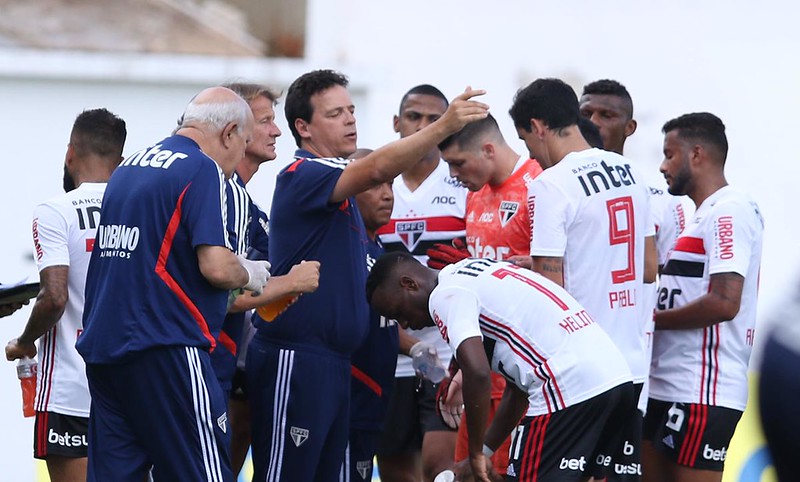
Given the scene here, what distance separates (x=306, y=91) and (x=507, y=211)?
42.3 inches

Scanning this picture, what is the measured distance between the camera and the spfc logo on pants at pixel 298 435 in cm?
546

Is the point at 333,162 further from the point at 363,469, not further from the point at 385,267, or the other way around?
the point at 363,469

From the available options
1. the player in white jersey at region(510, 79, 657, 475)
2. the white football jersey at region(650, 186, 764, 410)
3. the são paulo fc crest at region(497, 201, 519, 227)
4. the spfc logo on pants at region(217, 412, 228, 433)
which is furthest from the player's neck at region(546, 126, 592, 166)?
the spfc logo on pants at region(217, 412, 228, 433)

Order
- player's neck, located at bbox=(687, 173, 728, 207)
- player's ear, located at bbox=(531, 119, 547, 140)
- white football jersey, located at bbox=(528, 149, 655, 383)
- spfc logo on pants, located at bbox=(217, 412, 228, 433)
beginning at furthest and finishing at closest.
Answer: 1. player's neck, located at bbox=(687, 173, 728, 207)
2. player's ear, located at bbox=(531, 119, 547, 140)
3. white football jersey, located at bbox=(528, 149, 655, 383)
4. spfc logo on pants, located at bbox=(217, 412, 228, 433)

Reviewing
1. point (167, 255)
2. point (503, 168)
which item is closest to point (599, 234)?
point (503, 168)

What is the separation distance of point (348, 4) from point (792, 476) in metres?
10.8

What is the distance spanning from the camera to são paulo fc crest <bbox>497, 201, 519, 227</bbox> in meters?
5.96

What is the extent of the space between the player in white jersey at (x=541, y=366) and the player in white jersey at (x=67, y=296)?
171cm

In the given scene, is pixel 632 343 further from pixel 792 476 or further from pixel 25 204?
pixel 25 204

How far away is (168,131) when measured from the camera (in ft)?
29.7

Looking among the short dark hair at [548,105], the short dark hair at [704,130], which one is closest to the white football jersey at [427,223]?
the short dark hair at [548,105]

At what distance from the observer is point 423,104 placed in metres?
6.97

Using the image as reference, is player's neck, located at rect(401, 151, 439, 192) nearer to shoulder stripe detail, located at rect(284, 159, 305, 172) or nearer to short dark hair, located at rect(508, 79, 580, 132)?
short dark hair, located at rect(508, 79, 580, 132)

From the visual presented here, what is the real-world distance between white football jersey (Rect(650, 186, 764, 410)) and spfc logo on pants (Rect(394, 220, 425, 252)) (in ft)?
4.21
